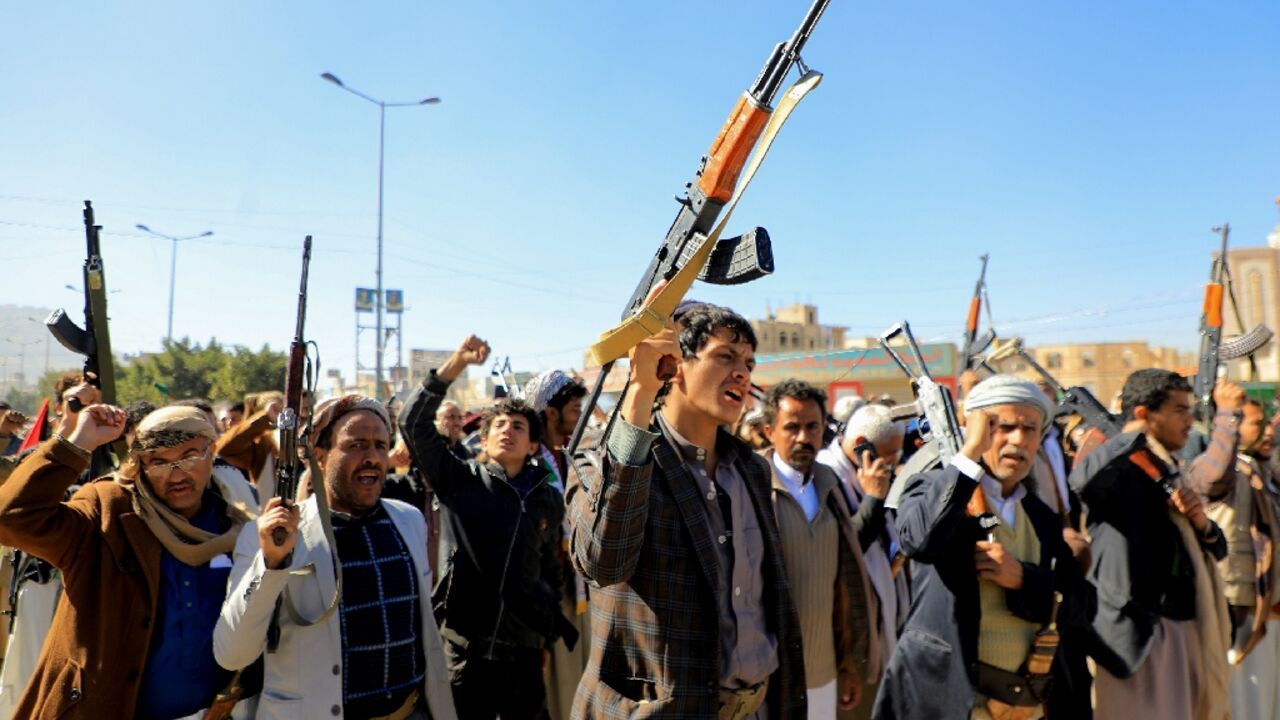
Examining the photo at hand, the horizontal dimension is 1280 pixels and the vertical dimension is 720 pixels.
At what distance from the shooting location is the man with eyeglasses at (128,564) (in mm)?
2947

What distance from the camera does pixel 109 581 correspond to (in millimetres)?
3037

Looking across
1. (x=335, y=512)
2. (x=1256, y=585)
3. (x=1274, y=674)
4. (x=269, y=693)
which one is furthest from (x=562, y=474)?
(x=1274, y=674)

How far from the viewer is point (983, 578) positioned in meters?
3.58

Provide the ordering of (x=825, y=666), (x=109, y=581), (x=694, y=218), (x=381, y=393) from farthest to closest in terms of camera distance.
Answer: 1. (x=381, y=393)
2. (x=825, y=666)
3. (x=694, y=218)
4. (x=109, y=581)

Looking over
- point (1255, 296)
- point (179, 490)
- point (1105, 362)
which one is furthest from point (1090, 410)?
point (1105, 362)

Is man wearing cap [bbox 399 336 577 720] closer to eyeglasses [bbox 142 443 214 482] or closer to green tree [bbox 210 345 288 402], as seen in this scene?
eyeglasses [bbox 142 443 214 482]

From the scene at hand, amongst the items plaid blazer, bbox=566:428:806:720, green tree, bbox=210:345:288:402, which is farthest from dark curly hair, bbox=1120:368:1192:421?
green tree, bbox=210:345:288:402

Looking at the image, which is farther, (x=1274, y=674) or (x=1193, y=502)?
(x=1274, y=674)

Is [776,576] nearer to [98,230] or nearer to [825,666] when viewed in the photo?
[825,666]

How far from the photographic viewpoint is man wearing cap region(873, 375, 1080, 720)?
11.5 ft

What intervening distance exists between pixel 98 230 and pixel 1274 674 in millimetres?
8293

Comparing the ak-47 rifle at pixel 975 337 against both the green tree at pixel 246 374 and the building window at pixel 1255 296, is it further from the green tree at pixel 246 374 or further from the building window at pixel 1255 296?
the building window at pixel 1255 296

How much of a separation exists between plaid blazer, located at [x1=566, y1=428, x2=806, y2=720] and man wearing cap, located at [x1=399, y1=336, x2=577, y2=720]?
153 centimetres

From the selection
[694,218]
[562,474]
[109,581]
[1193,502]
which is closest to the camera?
[109,581]
